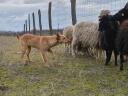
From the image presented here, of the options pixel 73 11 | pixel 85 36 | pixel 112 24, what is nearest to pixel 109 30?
pixel 112 24

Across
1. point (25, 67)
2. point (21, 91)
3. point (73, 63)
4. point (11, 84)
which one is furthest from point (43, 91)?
point (73, 63)

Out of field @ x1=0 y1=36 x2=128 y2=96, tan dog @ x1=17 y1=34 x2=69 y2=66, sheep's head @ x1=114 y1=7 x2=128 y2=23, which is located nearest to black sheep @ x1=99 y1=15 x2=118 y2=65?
sheep's head @ x1=114 y1=7 x2=128 y2=23

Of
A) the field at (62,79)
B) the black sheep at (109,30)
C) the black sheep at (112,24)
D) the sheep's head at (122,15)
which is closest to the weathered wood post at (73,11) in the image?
the field at (62,79)

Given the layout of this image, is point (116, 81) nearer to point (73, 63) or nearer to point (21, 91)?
point (21, 91)

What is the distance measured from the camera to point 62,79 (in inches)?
409

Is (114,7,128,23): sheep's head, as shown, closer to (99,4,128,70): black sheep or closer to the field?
(99,4,128,70): black sheep

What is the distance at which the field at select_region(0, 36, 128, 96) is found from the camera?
8758 mm

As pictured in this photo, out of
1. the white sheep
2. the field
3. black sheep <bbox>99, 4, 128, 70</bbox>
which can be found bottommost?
the field

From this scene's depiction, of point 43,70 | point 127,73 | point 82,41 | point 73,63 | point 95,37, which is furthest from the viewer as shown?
point 82,41

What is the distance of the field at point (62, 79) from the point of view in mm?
8758

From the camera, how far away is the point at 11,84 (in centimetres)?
972

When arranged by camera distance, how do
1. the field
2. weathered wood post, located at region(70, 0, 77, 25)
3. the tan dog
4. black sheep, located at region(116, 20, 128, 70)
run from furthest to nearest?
1. weathered wood post, located at region(70, 0, 77, 25)
2. the tan dog
3. black sheep, located at region(116, 20, 128, 70)
4. the field

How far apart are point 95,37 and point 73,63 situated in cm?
163

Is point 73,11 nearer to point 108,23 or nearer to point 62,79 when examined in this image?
point 108,23
